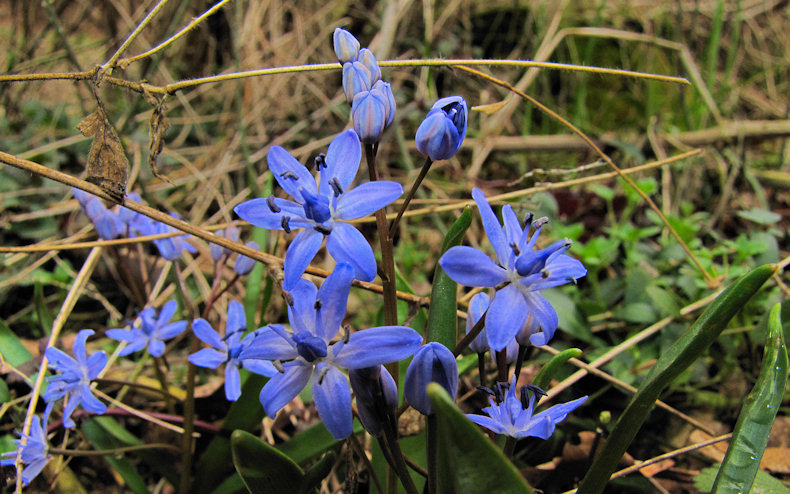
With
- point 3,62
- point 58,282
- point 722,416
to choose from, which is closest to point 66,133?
point 3,62

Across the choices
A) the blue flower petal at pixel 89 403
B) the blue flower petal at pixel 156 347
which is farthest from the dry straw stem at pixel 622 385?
the blue flower petal at pixel 89 403

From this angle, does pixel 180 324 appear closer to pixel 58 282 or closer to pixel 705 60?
pixel 58 282

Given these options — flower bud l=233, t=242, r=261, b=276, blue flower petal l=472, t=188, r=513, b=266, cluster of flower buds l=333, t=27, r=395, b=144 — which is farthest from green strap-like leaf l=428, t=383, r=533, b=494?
flower bud l=233, t=242, r=261, b=276

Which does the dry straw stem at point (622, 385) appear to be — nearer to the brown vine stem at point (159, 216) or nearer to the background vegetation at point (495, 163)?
the background vegetation at point (495, 163)

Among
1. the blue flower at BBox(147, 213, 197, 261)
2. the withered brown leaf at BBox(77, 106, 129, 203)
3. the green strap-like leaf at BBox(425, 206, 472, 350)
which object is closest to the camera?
the green strap-like leaf at BBox(425, 206, 472, 350)

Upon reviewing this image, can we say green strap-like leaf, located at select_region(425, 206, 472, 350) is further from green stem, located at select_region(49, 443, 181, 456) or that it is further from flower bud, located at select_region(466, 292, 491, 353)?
green stem, located at select_region(49, 443, 181, 456)

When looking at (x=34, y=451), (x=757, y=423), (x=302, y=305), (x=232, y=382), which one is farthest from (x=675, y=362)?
(x=34, y=451)
